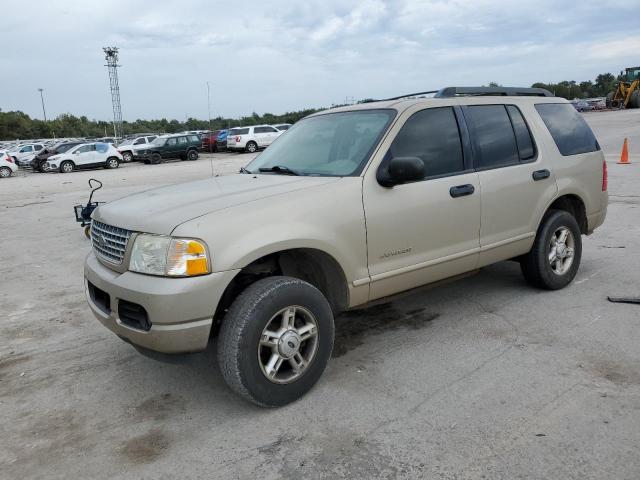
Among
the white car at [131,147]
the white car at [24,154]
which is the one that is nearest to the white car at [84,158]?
the white car at [131,147]

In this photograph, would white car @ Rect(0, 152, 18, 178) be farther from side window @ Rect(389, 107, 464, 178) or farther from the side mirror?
the side mirror

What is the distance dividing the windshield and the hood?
0.21m

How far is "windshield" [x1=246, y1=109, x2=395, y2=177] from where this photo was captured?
3.83 meters

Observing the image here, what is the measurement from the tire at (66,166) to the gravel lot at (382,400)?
84.7 ft

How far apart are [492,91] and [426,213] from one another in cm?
159

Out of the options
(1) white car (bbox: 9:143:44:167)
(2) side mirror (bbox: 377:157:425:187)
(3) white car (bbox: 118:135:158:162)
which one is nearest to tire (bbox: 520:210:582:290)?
(2) side mirror (bbox: 377:157:425:187)

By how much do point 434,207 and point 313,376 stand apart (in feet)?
4.89

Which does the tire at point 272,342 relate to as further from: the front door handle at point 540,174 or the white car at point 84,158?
the white car at point 84,158

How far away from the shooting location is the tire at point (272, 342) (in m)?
3.02

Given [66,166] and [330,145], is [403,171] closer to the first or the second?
[330,145]

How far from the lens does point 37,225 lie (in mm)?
10805

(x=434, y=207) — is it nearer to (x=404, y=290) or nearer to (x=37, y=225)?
(x=404, y=290)

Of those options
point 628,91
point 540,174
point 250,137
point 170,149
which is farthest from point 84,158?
point 628,91

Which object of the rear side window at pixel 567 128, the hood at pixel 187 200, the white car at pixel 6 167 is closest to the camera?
the hood at pixel 187 200
